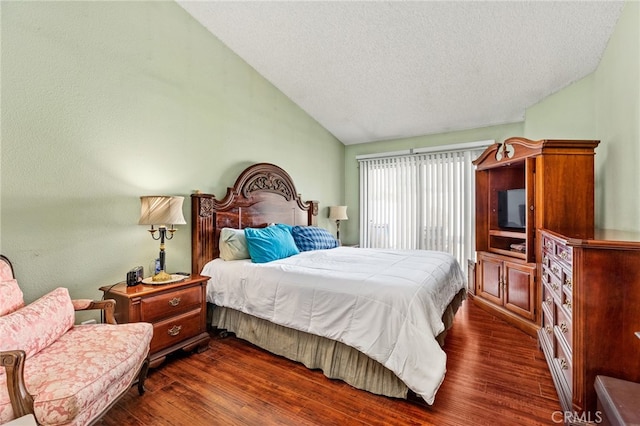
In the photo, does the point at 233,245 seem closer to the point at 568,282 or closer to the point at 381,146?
the point at 568,282

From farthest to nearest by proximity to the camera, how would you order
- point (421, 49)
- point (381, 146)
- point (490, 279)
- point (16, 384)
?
point (381, 146) < point (490, 279) < point (421, 49) < point (16, 384)

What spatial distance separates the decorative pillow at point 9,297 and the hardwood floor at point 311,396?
0.81m

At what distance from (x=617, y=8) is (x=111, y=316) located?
13.7 feet

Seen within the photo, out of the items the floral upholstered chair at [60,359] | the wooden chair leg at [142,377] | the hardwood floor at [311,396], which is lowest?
the hardwood floor at [311,396]

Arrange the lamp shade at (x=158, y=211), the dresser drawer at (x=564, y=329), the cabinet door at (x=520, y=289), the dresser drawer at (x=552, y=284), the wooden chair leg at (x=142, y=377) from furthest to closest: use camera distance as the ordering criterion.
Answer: the cabinet door at (x=520, y=289)
the lamp shade at (x=158, y=211)
the wooden chair leg at (x=142, y=377)
the dresser drawer at (x=552, y=284)
the dresser drawer at (x=564, y=329)

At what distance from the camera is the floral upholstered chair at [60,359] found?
114 centimetres

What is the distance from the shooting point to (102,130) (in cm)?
223

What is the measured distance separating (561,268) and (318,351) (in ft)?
5.44

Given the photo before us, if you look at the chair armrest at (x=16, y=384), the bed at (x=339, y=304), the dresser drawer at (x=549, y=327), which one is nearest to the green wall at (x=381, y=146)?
the bed at (x=339, y=304)

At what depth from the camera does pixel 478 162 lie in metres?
3.56

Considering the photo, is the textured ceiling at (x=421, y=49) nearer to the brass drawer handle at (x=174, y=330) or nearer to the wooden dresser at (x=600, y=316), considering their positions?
the wooden dresser at (x=600, y=316)

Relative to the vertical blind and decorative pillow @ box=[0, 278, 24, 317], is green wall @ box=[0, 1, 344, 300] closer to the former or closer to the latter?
decorative pillow @ box=[0, 278, 24, 317]

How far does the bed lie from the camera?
1705 mm

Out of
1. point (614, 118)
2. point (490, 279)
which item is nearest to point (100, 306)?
point (490, 279)
